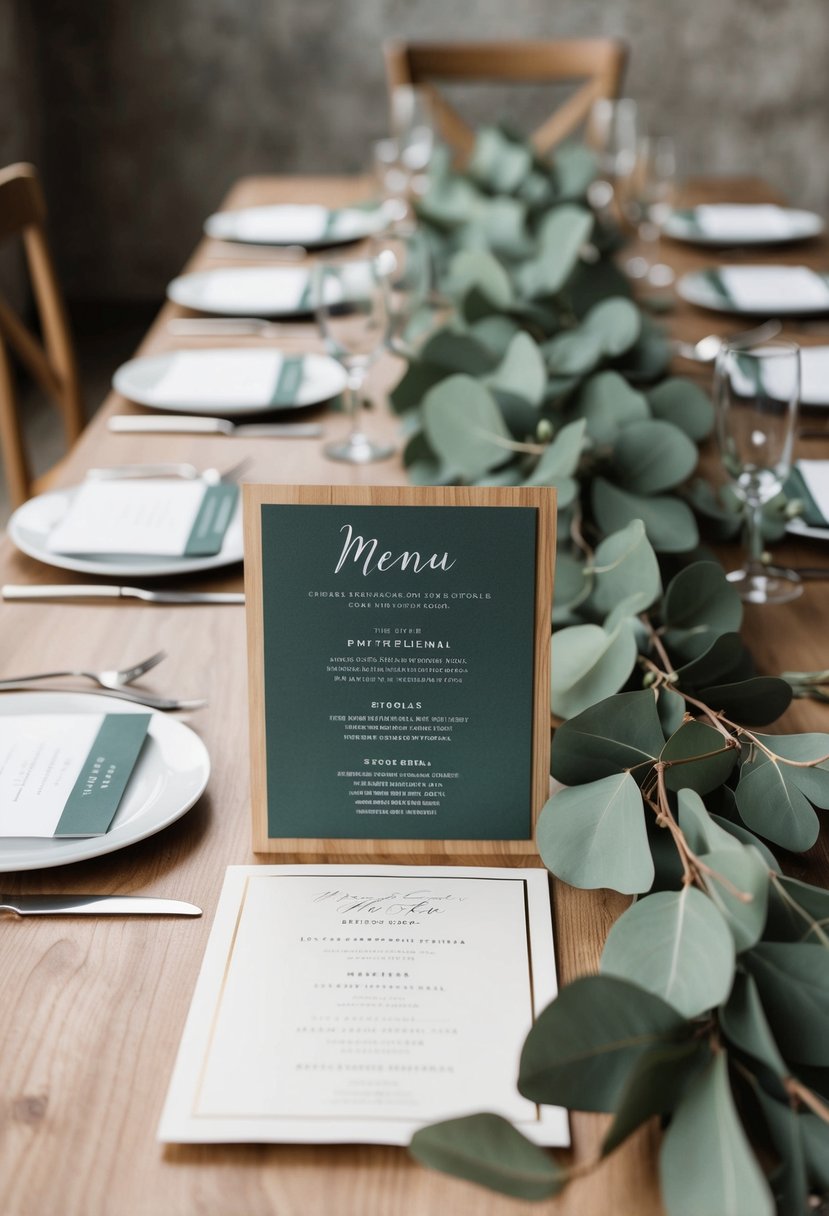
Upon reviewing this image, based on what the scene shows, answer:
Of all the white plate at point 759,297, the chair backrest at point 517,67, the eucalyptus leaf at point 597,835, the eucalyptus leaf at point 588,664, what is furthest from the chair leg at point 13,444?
the chair backrest at point 517,67

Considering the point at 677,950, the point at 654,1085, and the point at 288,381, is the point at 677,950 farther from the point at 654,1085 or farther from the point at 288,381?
the point at 288,381

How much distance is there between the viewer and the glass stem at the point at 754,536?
43.2 inches

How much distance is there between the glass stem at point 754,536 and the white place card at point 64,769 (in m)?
0.56

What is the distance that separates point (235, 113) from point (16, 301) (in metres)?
1.11

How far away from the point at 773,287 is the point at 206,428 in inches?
40.2

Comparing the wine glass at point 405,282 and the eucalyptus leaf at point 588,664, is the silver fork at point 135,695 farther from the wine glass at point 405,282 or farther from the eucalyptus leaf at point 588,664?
the wine glass at point 405,282

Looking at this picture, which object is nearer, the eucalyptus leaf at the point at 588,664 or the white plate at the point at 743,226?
the eucalyptus leaf at the point at 588,664

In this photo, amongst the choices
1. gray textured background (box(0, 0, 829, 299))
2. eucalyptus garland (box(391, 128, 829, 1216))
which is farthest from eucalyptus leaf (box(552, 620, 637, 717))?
gray textured background (box(0, 0, 829, 299))

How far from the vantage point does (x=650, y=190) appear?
214cm

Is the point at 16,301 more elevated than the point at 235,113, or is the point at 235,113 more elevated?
the point at 235,113

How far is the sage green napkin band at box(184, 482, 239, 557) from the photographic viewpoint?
3.72 feet

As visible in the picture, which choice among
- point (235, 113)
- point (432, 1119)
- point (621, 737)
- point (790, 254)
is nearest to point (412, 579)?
point (621, 737)

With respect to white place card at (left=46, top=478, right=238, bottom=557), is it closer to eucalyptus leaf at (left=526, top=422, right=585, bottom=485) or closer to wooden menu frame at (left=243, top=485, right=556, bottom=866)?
eucalyptus leaf at (left=526, top=422, right=585, bottom=485)

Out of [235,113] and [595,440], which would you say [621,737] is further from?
[235,113]
